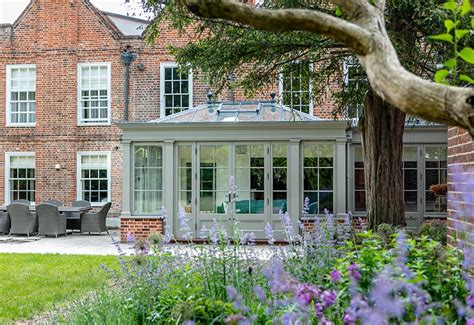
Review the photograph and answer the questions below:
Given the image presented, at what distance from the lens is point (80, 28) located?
1858cm

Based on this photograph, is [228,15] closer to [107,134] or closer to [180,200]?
[180,200]

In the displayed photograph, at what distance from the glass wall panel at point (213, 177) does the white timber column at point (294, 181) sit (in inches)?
60.1

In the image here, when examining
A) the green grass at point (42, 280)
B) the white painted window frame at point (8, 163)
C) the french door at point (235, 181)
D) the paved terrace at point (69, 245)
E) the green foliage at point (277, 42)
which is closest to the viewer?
the green grass at point (42, 280)

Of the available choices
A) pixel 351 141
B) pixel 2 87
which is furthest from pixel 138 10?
pixel 2 87

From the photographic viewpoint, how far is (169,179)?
13375 mm

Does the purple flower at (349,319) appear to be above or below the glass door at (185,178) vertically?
below

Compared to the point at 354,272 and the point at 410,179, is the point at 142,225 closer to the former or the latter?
the point at 410,179

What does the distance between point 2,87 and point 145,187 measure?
8274 mm

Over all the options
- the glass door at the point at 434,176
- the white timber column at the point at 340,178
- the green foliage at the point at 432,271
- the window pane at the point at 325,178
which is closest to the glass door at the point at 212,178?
the window pane at the point at 325,178

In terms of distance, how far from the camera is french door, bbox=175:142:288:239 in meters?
13.2

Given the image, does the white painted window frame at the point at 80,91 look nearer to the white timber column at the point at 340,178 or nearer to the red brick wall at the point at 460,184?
the white timber column at the point at 340,178

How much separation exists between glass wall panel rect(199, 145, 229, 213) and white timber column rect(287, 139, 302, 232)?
A: 153 cm

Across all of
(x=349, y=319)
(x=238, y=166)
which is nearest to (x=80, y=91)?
(x=238, y=166)

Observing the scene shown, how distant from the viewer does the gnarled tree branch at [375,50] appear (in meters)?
1.33
